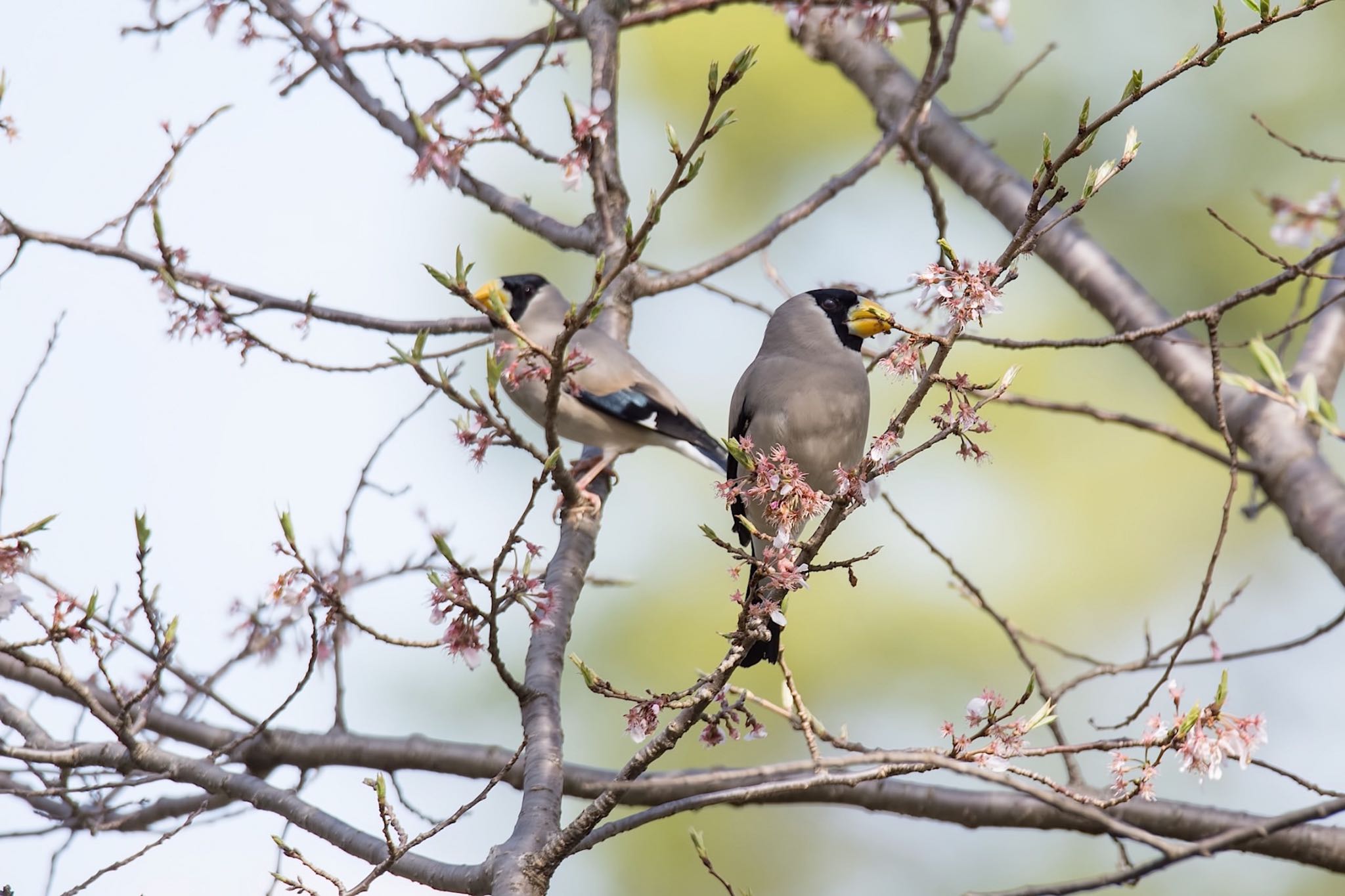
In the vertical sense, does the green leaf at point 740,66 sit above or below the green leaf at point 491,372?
above

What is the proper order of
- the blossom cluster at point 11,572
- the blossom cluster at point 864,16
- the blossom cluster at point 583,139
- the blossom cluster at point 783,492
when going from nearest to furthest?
the blossom cluster at point 783,492, the blossom cluster at point 11,572, the blossom cluster at point 583,139, the blossom cluster at point 864,16

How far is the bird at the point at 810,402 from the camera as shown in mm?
3818

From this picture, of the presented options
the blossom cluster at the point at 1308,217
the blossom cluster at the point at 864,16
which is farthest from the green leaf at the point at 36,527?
the blossom cluster at the point at 1308,217

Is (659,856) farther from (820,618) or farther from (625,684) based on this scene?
(820,618)

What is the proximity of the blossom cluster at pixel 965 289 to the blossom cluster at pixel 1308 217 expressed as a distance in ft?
11.3

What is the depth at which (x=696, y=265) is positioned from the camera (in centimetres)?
452

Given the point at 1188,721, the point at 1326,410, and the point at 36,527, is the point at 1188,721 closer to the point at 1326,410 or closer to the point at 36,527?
the point at 1326,410

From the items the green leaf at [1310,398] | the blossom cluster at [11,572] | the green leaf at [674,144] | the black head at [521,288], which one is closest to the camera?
the green leaf at [1310,398]

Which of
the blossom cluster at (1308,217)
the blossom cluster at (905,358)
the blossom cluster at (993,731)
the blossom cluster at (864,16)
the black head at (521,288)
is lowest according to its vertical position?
the blossom cluster at (993,731)

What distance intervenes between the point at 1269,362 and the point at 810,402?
6.20 ft

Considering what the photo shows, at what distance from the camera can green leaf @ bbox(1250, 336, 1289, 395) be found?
6.48ft

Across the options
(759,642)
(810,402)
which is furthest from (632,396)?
(759,642)

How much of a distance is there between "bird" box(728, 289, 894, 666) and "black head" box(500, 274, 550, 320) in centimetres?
239

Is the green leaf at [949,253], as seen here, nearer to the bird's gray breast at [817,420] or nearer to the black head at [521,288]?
the bird's gray breast at [817,420]
